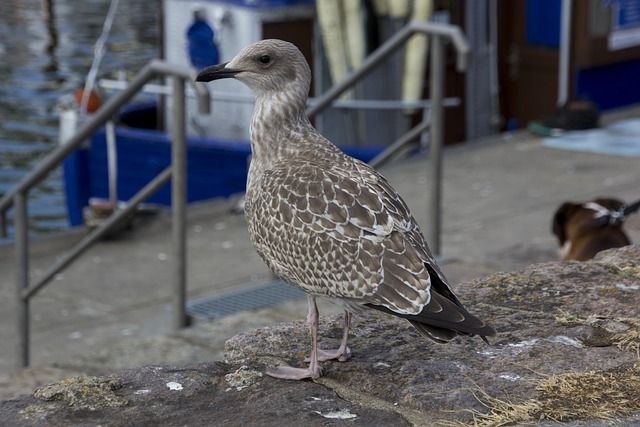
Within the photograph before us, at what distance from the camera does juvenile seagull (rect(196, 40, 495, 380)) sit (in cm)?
280

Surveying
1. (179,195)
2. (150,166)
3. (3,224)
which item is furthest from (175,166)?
(150,166)

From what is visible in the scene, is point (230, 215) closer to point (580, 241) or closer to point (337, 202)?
point (580, 241)

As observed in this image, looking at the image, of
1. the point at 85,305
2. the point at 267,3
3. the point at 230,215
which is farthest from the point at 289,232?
the point at 267,3

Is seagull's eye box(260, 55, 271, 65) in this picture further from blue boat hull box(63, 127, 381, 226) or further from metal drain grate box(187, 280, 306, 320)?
blue boat hull box(63, 127, 381, 226)

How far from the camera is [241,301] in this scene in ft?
20.6

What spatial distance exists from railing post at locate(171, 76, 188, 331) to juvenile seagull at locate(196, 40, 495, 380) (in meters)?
2.55

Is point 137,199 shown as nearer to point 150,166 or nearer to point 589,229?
point 589,229

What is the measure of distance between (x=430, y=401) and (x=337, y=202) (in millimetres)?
557

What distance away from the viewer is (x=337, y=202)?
293 cm

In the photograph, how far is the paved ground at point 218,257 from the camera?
5.63 metres

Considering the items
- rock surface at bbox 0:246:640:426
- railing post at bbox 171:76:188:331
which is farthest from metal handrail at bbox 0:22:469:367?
rock surface at bbox 0:246:640:426

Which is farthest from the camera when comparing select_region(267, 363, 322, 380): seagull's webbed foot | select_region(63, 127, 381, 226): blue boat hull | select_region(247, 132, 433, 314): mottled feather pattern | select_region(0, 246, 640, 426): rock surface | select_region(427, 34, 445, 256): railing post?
select_region(63, 127, 381, 226): blue boat hull

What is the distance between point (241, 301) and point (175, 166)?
2.97ft

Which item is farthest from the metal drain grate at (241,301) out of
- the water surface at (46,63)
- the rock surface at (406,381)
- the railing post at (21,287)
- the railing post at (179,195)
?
the water surface at (46,63)
